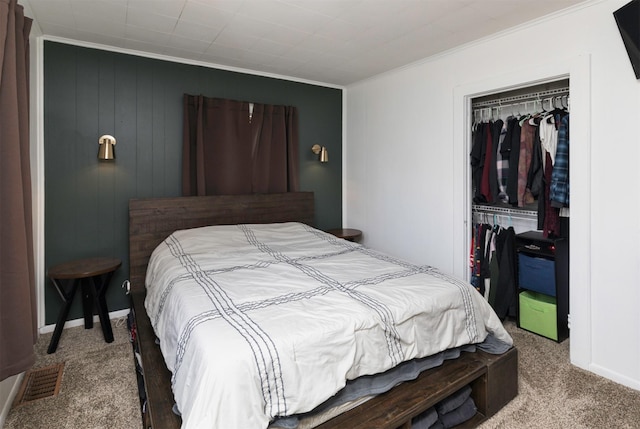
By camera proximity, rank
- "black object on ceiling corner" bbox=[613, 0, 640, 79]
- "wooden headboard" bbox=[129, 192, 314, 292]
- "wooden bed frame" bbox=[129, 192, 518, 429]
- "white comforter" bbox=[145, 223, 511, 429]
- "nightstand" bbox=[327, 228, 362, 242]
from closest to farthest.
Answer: "white comforter" bbox=[145, 223, 511, 429] → "wooden bed frame" bbox=[129, 192, 518, 429] → "black object on ceiling corner" bbox=[613, 0, 640, 79] → "wooden headboard" bbox=[129, 192, 314, 292] → "nightstand" bbox=[327, 228, 362, 242]

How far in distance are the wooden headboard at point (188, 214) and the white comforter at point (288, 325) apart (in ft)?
2.39

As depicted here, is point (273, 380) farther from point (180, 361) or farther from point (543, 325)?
point (543, 325)

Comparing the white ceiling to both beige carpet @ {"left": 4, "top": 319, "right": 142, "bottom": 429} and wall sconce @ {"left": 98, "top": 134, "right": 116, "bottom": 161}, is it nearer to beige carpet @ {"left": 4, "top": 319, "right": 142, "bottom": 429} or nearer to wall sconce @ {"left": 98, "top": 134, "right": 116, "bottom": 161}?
wall sconce @ {"left": 98, "top": 134, "right": 116, "bottom": 161}

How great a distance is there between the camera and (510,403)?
6.38ft

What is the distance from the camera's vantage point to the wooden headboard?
3107mm

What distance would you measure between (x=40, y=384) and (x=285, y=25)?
2.84 meters

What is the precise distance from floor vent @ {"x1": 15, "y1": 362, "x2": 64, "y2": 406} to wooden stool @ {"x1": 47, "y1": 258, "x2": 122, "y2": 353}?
28 centimetres

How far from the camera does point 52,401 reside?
2.01 meters

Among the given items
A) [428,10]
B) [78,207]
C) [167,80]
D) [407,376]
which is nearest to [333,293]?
[407,376]

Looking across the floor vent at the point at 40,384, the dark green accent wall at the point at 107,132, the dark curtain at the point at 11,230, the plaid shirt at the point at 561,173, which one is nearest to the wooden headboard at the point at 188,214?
the dark green accent wall at the point at 107,132

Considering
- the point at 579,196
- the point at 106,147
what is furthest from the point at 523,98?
the point at 106,147

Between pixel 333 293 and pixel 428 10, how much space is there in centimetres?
195

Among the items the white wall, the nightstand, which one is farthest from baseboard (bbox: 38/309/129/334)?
the white wall

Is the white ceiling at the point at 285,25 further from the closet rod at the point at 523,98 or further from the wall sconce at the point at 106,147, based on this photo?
the wall sconce at the point at 106,147
